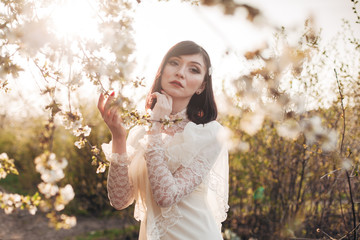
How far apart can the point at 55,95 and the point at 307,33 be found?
244 cm

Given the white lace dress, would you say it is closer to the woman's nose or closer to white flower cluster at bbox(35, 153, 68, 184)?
the woman's nose

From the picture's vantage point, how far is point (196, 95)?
2000mm

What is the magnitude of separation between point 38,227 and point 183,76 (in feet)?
13.3

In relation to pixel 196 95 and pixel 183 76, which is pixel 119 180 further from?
pixel 196 95

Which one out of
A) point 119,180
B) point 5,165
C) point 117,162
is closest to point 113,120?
point 117,162

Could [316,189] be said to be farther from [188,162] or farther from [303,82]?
[188,162]

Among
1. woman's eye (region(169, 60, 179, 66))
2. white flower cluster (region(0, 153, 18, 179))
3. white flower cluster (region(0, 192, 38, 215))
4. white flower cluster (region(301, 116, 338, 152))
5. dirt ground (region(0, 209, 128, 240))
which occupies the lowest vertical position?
dirt ground (region(0, 209, 128, 240))

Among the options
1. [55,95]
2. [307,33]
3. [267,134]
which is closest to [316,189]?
[267,134]

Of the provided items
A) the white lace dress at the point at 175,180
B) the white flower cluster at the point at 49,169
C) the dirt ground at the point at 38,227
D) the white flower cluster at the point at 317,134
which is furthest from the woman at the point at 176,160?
the dirt ground at the point at 38,227

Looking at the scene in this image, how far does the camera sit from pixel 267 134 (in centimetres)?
386

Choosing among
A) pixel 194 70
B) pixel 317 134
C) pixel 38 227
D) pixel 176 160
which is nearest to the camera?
pixel 176 160

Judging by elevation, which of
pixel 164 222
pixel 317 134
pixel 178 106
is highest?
pixel 178 106

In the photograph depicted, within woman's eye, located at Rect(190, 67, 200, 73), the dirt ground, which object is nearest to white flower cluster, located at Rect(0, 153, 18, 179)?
woman's eye, located at Rect(190, 67, 200, 73)

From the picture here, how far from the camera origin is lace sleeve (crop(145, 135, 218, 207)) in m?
1.39
